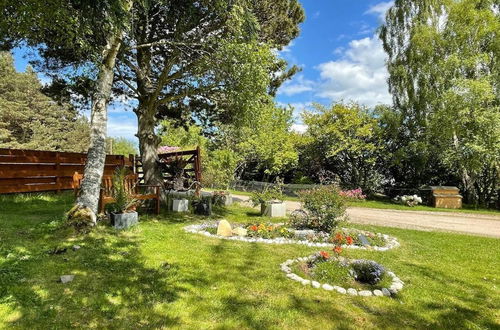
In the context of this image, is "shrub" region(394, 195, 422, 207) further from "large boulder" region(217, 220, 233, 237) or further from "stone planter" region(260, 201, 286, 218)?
"large boulder" region(217, 220, 233, 237)

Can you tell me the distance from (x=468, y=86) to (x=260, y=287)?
54.2 feet

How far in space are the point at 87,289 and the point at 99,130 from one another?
12.8 ft

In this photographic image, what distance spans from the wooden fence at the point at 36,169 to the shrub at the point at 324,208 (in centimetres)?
910

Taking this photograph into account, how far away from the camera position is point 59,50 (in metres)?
8.96

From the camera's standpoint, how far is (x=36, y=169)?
10.7 meters

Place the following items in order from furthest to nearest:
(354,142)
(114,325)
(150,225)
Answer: (354,142) → (150,225) → (114,325)

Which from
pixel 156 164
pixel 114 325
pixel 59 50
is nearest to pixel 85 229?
pixel 114 325

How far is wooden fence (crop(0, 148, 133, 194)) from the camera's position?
9.87 m

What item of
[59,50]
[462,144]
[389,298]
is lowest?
[389,298]

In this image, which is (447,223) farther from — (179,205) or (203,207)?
(179,205)

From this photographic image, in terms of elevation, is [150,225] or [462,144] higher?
[462,144]

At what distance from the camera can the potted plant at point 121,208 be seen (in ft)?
21.1

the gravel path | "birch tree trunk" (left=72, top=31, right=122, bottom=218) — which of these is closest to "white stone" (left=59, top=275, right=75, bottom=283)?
"birch tree trunk" (left=72, top=31, right=122, bottom=218)

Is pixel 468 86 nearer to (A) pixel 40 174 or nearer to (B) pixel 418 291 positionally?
(B) pixel 418 291
